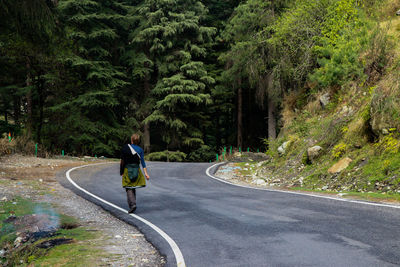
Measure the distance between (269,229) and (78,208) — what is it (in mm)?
6121

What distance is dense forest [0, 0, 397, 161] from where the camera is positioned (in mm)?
23109

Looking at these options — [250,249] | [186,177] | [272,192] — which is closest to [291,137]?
[186,177]

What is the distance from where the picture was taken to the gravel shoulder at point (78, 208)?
18.9 feet

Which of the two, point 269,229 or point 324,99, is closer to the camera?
point 269,229

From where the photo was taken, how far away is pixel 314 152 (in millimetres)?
14500

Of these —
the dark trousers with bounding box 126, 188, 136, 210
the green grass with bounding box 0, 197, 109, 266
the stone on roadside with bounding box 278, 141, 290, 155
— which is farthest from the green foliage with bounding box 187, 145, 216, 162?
the green grass with bounding box 0, 197, 109, 266

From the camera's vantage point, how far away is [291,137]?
59.7 ft

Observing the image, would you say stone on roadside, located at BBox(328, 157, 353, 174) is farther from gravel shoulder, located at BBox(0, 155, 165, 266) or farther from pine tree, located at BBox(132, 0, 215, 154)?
pine tree, located at BBox(132, 0, 215, 154)

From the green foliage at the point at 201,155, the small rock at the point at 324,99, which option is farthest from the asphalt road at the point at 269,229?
the green foliage at the point at 201,155

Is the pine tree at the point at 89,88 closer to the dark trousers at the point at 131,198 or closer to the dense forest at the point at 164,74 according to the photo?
the dense forest at the point at 164,74

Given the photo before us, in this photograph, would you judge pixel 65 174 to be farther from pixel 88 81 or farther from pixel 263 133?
pixel 263 133

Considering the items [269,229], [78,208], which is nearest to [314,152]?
[269,229]

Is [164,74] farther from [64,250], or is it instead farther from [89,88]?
[64,250]

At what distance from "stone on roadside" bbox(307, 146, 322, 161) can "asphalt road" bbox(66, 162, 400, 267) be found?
397 cm
